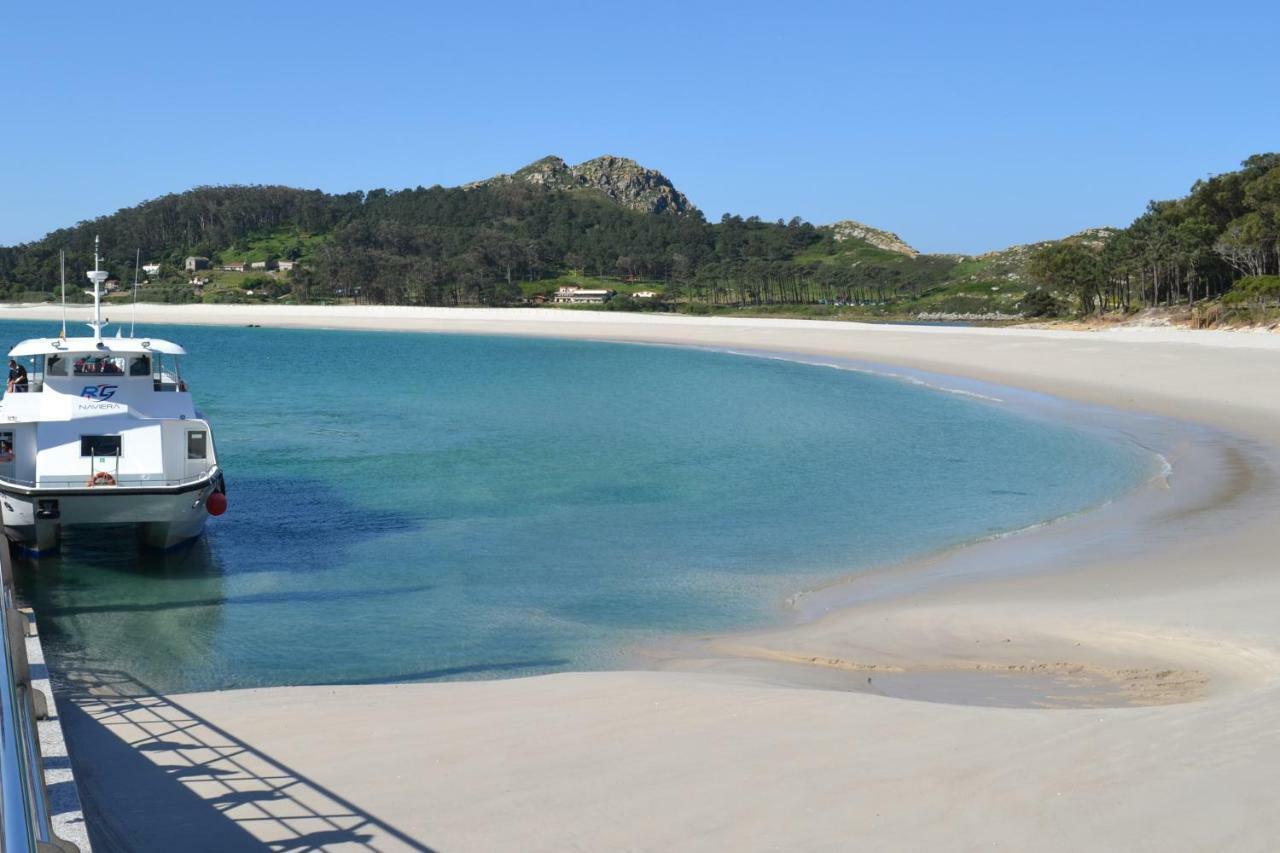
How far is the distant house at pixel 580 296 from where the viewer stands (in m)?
144

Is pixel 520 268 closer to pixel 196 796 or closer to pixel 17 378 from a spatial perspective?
pixel 17 378

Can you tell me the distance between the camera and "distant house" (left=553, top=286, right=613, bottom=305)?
474 ft

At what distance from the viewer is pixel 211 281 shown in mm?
161750

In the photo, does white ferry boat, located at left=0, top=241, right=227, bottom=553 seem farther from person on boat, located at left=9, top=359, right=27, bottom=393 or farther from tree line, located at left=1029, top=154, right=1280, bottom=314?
tree line, located at left=1029, top=154, right=1280, bottom=314

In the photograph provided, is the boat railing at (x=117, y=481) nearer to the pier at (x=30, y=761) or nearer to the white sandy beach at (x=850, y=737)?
the pier at (x=30, y=761)

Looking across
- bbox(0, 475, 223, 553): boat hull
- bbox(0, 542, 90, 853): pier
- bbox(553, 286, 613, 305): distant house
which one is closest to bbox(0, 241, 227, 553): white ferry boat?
bbox(0, 475, 223, 553): boat hull

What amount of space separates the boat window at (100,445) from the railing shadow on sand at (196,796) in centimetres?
828

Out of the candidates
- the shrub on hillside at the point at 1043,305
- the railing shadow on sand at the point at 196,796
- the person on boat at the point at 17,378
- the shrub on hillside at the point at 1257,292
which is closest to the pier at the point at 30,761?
the railing shadow on sand at the point at 196,796

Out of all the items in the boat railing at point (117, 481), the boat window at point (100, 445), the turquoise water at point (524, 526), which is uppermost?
the boat window at point (100, 445)

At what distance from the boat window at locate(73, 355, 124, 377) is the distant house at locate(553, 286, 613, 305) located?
409 ft

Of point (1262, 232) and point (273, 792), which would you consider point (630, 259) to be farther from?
point (273, 792)

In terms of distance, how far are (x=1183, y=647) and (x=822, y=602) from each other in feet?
14.5

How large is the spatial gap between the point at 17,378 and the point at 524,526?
968 cm

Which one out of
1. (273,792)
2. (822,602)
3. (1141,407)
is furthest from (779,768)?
(1141,407)
